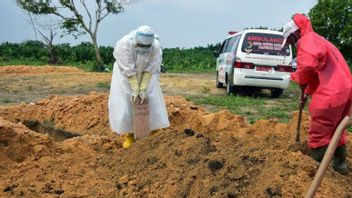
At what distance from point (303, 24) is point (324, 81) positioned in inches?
27.5

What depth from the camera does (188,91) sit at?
53.3 feet

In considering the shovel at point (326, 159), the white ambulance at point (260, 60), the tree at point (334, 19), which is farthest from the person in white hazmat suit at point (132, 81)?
the tree at point (334, 19)

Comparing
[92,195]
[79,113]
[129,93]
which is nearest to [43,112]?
[79,113]

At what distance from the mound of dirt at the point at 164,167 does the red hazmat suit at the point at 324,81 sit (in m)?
0.42

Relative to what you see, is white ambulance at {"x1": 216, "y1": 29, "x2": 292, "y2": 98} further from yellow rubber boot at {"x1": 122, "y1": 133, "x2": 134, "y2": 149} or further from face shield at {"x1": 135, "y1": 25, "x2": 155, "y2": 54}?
face shield at {"x1": 135, "y1": 25, "x2": 155, "y2": 54}

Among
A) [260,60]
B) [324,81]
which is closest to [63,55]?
[260,60]

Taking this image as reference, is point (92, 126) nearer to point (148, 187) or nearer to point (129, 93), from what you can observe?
point (129, 93)

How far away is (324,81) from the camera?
17.7 ft

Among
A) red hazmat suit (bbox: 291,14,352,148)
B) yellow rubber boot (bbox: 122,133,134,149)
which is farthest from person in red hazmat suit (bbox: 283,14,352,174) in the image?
yellow rubber boot (bbox: 122,133,134,149)

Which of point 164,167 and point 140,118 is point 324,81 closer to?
point 164,167

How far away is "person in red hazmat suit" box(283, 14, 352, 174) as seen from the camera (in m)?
5.34

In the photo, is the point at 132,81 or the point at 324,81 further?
the point at 132,81

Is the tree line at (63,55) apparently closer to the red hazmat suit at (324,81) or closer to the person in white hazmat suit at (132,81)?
the person in white hazmat suit at (132,81)

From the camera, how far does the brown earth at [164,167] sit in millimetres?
4621
